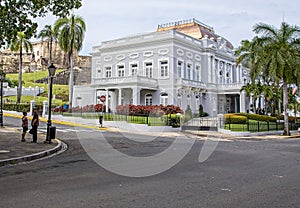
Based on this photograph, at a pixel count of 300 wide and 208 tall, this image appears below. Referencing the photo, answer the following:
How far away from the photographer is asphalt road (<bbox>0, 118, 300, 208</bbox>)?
5.25 meters

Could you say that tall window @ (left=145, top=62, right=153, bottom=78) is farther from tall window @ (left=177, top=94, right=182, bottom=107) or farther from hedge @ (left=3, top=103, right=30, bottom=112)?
hedge @ (left=3, top=103, right=30, bottom=112)

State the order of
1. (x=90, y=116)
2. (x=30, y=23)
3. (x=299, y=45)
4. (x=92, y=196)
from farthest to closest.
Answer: (x=90, y=116)
(x=299, y=45)
(x=30, y=23)
(x=92, y=196)

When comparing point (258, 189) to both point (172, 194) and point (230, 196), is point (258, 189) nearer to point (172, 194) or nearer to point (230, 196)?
point (230, 196)

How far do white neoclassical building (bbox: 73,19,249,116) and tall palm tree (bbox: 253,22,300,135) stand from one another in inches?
455

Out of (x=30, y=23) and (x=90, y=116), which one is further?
(x=90, y=116)

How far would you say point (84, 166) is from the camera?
8.98 metres

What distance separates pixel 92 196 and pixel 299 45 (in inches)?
972

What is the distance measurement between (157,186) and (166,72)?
31331 mm

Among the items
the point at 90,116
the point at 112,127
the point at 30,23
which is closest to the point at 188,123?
the point at 112,127

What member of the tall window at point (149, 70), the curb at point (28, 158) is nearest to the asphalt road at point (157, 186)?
the curb at point (28, 158)

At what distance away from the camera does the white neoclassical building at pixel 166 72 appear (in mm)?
36438

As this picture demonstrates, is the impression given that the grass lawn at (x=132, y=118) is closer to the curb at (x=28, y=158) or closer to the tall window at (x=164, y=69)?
the tall window at (x=164, y=69)

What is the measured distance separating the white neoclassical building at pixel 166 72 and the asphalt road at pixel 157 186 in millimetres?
26024

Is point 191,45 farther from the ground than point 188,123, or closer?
farther from the ground
